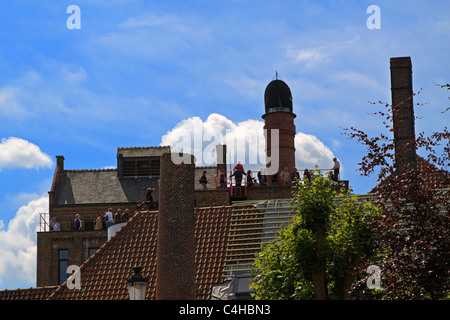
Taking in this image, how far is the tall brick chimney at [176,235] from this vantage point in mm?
29344

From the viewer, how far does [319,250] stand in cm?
2330

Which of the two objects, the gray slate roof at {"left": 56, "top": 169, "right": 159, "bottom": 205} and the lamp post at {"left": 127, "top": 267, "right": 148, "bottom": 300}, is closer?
the lamp post at {"left": 127, "top": 267, "right": 148, "bottom": 300}

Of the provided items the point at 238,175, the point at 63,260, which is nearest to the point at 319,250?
the point at 238,175

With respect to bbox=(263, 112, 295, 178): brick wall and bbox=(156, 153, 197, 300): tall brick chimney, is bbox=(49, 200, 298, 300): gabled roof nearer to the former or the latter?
bbox=(156, 153, 197, 300): tall brick chimney

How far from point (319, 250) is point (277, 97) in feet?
79.8

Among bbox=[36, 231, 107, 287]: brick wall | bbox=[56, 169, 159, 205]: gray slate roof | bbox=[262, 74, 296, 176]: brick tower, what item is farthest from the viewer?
bbox=[56, 169, 159, 205]: gray slate roof

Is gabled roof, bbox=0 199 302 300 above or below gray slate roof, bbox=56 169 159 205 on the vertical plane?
below

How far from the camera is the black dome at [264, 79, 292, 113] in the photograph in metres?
46.8

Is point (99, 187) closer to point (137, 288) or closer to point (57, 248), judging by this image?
point (57, 248)

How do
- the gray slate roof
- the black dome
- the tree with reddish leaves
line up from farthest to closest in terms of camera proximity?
the gray slate roof → the black dome → the tree with reddish leaves

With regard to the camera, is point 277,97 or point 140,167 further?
point 140,167

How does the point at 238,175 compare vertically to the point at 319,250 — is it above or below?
above

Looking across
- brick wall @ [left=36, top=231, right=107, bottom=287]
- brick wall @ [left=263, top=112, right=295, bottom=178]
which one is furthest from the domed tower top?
brick wall @ [left=36, top=231, right=107, bottom=287]

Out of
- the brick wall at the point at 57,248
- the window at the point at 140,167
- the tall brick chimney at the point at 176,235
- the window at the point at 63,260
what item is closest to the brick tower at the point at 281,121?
the brick wall at the point at 57,248
